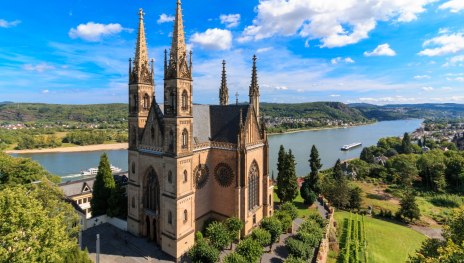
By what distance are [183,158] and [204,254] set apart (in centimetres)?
809

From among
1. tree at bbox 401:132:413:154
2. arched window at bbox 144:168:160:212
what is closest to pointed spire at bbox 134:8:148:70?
arched window at bbox 144:168:160:212

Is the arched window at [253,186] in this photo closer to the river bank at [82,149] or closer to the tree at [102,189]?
the tree at [102,189]

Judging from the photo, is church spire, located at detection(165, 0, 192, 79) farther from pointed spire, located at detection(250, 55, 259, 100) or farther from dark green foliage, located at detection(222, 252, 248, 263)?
dark green foliage, located at detection(222, 252, 248, 263)

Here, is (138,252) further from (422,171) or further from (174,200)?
(422,171)

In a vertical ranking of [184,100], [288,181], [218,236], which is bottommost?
[218,236]

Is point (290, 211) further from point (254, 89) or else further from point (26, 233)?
point (26, 233)

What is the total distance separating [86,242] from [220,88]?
2308 centimetres

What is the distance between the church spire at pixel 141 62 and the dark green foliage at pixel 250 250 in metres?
18.7

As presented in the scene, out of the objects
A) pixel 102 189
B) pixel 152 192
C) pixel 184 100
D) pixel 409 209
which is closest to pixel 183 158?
pixel 184 100

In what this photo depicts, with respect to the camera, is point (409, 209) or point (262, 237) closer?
point (262, 237)

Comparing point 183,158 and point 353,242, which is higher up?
point 183,158

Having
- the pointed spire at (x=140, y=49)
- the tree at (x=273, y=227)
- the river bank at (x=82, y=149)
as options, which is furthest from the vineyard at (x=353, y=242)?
the river bank at (x=82, y=149)

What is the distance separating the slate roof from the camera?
87.7ft

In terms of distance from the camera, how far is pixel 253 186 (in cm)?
2903
